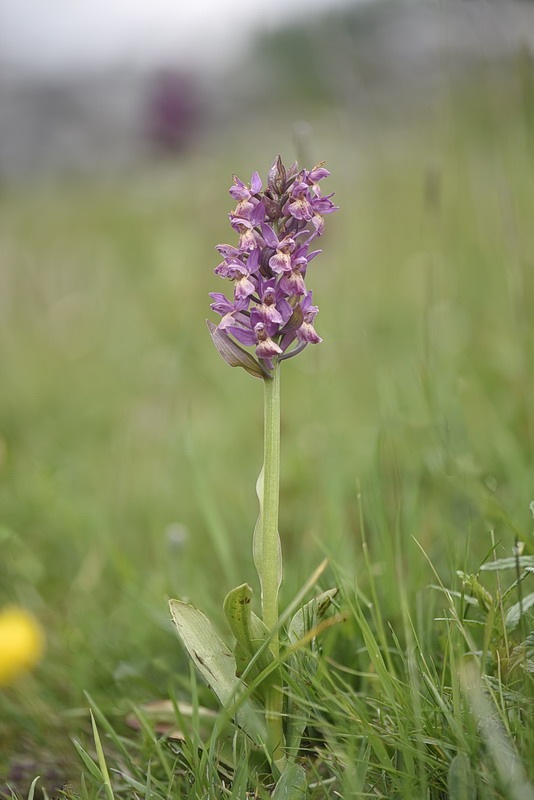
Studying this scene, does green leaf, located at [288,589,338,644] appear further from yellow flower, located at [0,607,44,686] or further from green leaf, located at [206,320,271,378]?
yellow flower, located at [0,607,44,686]

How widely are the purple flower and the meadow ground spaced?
18.8 inches

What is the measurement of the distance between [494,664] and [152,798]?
75 cm

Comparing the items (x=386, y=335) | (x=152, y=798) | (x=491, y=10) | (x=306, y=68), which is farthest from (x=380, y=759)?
(x=306, y=68)

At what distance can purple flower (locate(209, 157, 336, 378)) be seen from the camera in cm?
146

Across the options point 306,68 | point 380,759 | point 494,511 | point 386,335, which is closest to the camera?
point 380,759

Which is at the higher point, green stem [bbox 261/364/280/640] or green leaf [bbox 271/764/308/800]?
green stem [bbox 261/364/280/640]

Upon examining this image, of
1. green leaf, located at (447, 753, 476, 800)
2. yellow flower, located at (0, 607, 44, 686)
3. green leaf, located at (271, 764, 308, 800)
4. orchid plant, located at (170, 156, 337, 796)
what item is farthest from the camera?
yellow flower, located at (0, 607, 44, 686)

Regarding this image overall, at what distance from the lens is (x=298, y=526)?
257 centimetres

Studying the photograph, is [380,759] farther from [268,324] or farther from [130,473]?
[130,473]

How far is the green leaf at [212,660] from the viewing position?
1463 mm

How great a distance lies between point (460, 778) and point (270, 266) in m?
1.01

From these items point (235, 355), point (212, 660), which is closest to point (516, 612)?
point (212, 660)

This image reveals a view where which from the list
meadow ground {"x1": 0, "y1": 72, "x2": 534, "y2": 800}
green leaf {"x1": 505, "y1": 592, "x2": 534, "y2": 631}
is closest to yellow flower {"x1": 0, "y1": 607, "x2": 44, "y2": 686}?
meadow ground {"x1": 0, "y1": 72, "x2": 534, "y2": 800}

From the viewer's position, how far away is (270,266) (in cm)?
146
